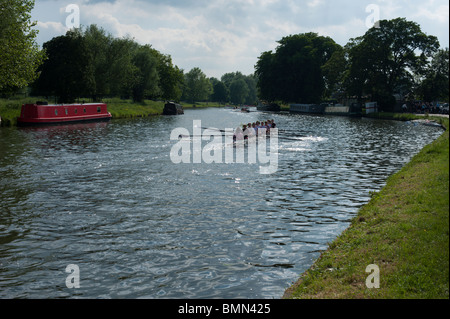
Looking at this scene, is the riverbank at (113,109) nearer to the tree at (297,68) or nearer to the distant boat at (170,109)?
the distant boat at (170,109)

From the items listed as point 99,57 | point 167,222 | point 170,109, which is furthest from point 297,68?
point 167,222

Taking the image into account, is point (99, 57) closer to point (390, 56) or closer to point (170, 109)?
point (170, 109)

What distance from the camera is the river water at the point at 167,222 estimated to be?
29.2ft

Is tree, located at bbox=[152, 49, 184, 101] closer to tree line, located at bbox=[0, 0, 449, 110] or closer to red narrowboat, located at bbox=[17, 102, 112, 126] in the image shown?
tree line, located at bbox=[0, 0, 449, 110]

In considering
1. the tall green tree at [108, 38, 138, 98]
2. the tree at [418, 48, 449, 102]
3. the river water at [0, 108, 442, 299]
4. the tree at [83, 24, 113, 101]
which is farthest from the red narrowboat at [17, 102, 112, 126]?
the tree at [418, 48, 449, 102]

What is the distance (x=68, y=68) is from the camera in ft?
221

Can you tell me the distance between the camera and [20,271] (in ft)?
30.5

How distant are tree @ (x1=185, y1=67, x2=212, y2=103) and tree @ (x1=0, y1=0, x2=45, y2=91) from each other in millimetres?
148222

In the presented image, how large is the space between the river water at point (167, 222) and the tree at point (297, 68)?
9747 centimetres
